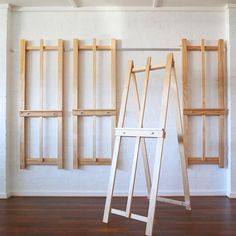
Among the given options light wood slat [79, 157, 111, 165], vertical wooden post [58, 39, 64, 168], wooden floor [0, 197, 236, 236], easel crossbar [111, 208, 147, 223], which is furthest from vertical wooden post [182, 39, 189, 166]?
vertical wooden post [58, 39, 64, 168]

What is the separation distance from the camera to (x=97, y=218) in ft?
11.0

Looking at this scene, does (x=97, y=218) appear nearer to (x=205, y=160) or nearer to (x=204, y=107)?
(x=205, y=160)

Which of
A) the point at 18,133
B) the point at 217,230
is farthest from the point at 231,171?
the point at 18,133

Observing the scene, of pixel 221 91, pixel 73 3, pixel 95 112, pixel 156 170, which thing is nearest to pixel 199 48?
pixel 221 91

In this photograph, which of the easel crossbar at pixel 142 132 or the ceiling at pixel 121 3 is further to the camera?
the ceiling at pixel 121 3

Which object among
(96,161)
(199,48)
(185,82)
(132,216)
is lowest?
(132,216)

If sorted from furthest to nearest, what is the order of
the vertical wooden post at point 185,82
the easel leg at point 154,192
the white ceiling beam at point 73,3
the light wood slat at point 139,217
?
1. the vertical wooden post at point 185,82
2. the white ceiling beam at point 73,3
3. the light wood slat at point 139,217
4. the easel leg at point 154,192

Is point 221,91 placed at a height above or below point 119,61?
below

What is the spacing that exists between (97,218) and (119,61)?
2152 mm

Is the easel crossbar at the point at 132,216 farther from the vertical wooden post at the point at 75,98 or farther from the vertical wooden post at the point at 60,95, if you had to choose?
the vertical wooden post at the point at 60,95

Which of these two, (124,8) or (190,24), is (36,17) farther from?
(190,24)

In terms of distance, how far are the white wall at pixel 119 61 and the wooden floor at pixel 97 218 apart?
0.22 m

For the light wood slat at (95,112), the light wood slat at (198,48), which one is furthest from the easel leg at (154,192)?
the light wood slat at (198,48)

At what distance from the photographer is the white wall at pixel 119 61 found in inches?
170
